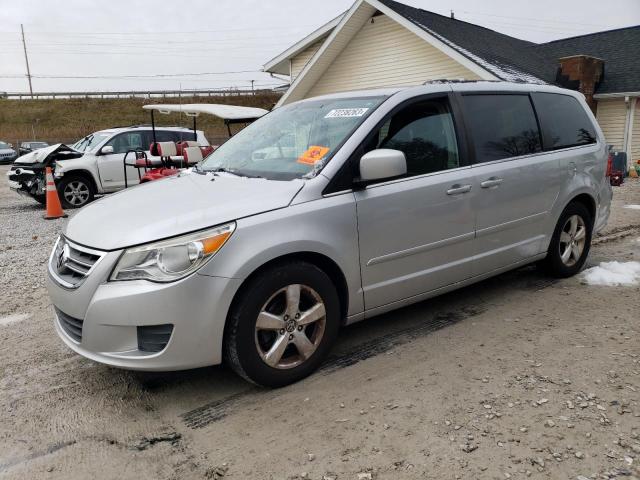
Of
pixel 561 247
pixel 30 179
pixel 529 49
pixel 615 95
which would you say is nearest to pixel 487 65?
pixel 615 95

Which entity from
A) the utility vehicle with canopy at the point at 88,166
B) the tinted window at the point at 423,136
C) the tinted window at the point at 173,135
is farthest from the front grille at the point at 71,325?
the tinted window at the point at 173,135

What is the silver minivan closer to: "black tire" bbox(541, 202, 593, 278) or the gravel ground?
"black tire" bbox(541, 202, 593, 278)

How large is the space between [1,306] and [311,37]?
47.4 ft

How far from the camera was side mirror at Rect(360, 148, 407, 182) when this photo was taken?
3217mm

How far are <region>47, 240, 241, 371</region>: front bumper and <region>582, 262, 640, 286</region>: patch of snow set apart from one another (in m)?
3.75

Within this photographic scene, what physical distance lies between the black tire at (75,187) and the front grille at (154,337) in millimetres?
9147

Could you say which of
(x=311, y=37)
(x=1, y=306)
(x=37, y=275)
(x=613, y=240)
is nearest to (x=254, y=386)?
(x=1, y=306)

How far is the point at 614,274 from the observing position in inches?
201

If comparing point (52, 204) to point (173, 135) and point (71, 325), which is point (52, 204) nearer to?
point (173, 135)

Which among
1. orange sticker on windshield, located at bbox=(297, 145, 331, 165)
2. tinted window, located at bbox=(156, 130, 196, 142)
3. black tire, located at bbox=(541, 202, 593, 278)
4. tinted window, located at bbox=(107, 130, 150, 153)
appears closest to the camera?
orange sticker on windshield, located at bbox=(297, 145, 331, 165)

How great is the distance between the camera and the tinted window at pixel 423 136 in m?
3.59

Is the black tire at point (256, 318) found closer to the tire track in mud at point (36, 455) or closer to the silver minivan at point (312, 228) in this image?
the silver minivan at point (312, 228)

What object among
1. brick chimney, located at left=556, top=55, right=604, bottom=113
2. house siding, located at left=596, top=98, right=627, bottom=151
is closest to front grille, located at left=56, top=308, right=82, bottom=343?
brick chimney, located at left=556, top=55, right=604, bottom=113

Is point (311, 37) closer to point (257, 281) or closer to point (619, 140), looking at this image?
point (619, 140)
